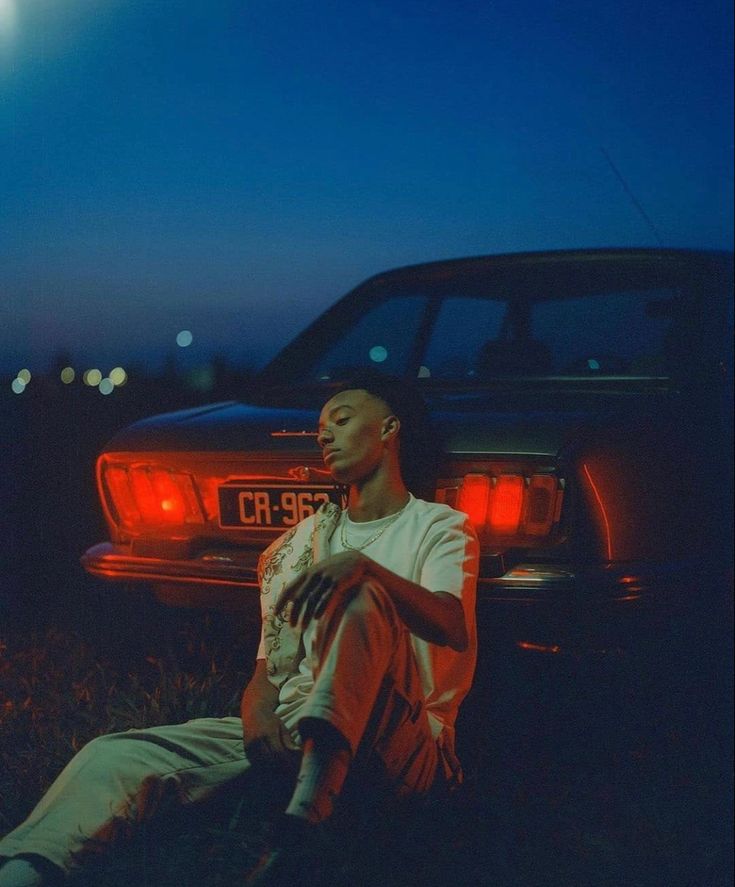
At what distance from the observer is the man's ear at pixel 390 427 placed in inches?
127

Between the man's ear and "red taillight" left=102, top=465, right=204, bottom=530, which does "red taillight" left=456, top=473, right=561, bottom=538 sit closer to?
the man's ear

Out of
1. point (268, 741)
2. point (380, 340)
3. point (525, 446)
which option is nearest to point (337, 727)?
point (268, 741)

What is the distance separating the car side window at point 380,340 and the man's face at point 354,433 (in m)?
1.03

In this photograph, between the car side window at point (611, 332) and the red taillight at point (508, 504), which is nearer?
the red taillight at point (508, 504)

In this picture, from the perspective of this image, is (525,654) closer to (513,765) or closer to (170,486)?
(513,765)

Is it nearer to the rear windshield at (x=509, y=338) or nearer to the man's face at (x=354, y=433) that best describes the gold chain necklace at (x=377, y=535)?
the man's face at (x=354, y=433)

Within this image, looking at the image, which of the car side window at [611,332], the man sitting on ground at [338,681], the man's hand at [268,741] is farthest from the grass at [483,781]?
the car side window at [611,332]

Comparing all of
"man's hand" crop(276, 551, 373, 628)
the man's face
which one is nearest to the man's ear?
the man's face

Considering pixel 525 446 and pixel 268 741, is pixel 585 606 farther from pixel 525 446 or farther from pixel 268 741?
pixel 268 741

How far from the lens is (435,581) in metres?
2.88

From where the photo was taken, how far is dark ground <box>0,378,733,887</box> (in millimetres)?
2881

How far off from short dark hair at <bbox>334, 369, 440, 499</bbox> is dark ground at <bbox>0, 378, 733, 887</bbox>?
0.55 meters

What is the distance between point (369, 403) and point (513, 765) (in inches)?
48.0

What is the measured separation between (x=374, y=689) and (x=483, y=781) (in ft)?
3.07
